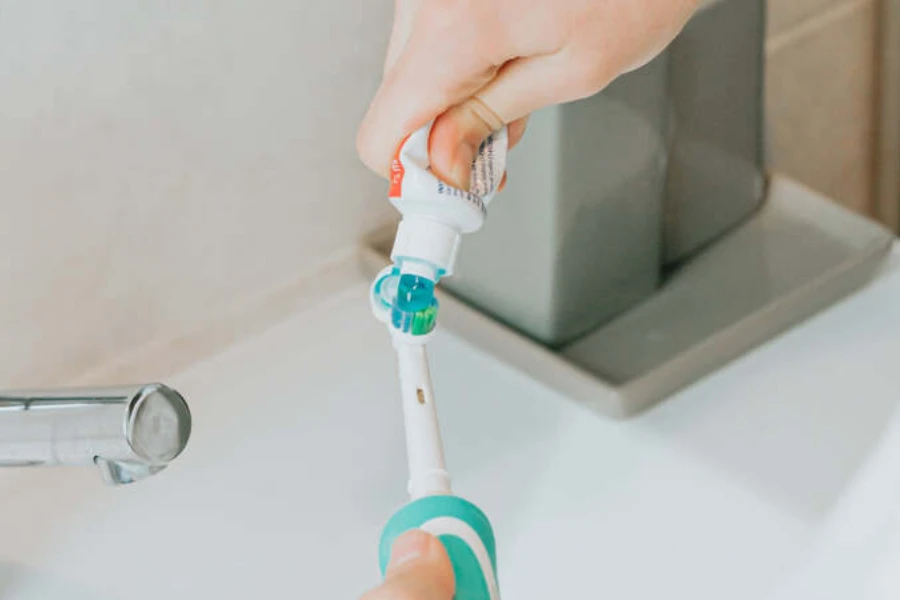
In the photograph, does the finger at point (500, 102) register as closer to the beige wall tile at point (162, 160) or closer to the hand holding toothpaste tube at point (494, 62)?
the hand holding toothpaste tube at point (494, 62)

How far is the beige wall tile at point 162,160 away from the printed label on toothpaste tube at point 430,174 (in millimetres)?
181

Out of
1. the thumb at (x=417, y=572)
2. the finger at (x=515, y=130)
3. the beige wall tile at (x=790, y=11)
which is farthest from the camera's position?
the beige wall tile at (x=790, y=11)

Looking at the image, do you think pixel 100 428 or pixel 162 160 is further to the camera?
pixel 162 160

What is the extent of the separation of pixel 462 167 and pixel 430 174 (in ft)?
0.03

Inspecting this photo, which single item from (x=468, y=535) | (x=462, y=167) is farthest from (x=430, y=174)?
(x=468, y=535)

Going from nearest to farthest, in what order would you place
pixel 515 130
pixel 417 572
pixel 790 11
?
pixel 417 572, pixel 515 130, pixel 790 11

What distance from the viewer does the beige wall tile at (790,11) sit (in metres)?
0.78

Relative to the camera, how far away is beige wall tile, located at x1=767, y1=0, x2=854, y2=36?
2.55ft

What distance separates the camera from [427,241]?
0.38 metres

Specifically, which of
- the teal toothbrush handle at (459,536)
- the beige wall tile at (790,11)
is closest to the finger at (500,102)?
the teal toothbrush handle at (459,536)

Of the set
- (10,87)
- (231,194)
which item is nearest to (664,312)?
(231,194)

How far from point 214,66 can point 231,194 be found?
64 millimetres

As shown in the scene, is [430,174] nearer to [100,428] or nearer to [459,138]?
[459,138]

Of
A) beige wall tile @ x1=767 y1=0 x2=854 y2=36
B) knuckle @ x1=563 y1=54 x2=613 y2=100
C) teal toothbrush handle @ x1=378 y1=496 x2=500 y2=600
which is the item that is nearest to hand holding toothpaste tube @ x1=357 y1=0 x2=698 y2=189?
knuckle @ x1=563 y1=54 x2=613 y2=100
